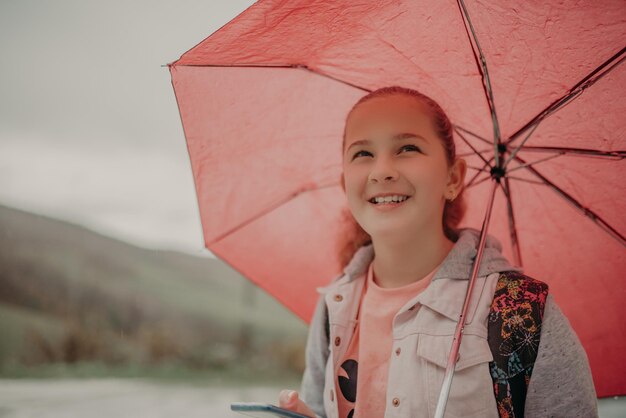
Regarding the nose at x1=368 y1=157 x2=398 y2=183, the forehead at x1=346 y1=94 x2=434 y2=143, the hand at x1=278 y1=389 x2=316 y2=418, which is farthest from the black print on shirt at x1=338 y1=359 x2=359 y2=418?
the forehead at x1=346 y1=94 x2=434 y2=143

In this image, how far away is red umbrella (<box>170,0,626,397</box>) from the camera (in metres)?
1.43

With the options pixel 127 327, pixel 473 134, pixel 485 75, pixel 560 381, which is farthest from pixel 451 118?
pixel 127 327

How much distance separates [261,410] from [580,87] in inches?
45.4

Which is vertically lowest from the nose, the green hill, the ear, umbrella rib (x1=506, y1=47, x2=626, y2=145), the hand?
the hand

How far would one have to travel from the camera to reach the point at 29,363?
5387mm

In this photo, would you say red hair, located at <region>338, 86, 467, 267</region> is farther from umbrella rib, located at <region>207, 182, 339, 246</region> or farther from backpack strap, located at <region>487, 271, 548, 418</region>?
backpack strap, located at <region>487, 271, 548, 418</region>

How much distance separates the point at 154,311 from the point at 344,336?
5.00 meters

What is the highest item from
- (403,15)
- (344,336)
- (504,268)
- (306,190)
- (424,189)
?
(403,15)

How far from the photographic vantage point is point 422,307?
1.55 meters

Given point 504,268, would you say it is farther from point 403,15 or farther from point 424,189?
point 403,15

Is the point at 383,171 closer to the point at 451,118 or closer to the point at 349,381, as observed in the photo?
the point at 451,118

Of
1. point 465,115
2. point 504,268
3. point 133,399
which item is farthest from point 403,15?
point 133,399

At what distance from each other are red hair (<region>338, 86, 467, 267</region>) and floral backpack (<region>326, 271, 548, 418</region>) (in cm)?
37

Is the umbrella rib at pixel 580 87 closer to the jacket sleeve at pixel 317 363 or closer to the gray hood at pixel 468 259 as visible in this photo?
the gray hood at pixel 468 259
